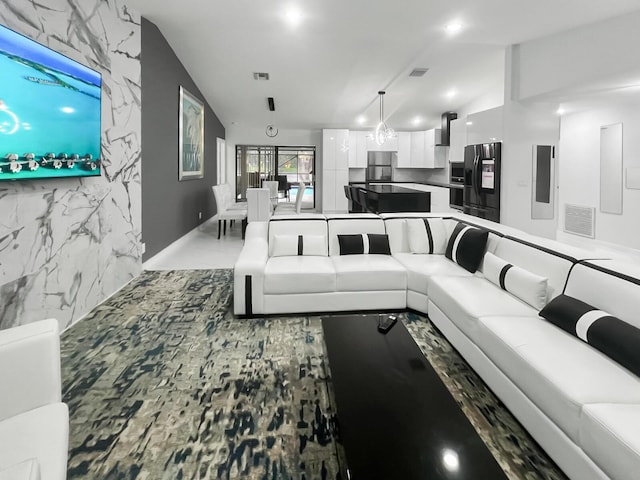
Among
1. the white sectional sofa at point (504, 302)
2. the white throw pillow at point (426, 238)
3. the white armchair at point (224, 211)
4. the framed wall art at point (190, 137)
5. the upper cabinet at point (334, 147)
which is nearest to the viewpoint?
the white sectional sofa at point (504, 302)

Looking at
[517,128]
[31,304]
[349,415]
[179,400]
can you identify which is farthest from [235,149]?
[349,415]

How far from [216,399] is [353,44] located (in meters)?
4.87

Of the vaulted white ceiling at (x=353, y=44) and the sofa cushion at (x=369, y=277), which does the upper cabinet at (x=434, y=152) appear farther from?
the sofa cushion at (x=369, y=277)

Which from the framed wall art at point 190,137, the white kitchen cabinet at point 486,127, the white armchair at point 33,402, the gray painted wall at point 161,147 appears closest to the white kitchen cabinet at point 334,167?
the framed wall art at point 190,137

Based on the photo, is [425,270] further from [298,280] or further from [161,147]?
[161,147]

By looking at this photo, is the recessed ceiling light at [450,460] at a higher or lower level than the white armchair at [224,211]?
lower

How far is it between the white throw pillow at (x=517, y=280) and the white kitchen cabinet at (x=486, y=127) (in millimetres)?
2964

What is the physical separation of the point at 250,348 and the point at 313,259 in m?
1.16

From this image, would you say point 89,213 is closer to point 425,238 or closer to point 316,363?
point 316,363

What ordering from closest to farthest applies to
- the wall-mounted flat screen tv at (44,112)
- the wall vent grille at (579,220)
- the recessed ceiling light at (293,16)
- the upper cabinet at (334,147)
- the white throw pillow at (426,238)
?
1. the wall-mounted flat screen tv at (44,112)
2. the white throw pillow at (426,238)
3. the recessed ceiling light at (293,16)
4. the wall vent grille at (579,220)
5. the upper cabinet at (334,147)

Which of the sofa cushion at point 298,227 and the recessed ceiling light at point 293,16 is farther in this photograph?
the recessed ceiling light at point 293,16

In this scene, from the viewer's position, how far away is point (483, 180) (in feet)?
18.9

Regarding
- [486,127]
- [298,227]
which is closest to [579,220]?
[486,127]

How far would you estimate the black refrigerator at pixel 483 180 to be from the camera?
18.1 feet
